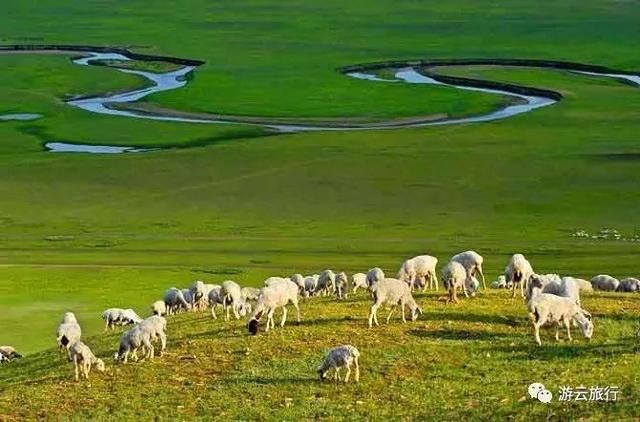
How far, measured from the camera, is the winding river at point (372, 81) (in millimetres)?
80375

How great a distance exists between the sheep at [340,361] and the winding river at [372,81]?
5382cm

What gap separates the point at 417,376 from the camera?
17594 millimetres

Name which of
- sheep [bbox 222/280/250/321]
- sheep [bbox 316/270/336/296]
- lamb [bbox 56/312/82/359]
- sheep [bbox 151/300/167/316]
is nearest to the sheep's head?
lamb [bbox 56/312/82/359]

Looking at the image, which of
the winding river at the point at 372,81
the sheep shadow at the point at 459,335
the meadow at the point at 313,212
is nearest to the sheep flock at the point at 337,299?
the meadow at the point at 313,212

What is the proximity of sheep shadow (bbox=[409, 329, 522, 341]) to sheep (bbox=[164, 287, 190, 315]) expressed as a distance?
8.06 metres

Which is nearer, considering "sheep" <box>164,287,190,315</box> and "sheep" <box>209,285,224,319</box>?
"sheep" <box>209,285,224,319</box>

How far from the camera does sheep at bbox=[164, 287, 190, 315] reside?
26484mm

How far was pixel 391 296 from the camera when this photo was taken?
1992cm

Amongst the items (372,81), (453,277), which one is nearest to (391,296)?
(453,277)

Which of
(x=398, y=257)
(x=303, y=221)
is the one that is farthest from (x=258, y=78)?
(x=398, y=257)

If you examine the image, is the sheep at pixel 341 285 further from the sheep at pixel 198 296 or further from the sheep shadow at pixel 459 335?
the sheep shadow at pixel 459 335

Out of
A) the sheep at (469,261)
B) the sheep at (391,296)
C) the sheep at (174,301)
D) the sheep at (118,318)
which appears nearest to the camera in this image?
the sheep at (391,296)

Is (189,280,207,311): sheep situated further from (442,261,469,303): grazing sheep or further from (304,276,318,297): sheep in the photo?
(442,261,469,303): grazing sheep

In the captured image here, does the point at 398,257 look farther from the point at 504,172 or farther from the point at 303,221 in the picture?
the point at 504,172
